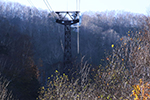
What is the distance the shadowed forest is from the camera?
5.83m

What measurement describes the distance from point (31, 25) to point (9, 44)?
2474cm

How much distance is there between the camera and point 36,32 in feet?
137

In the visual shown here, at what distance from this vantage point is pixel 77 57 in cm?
2375

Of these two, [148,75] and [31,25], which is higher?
[148,75]

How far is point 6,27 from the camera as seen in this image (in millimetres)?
23250

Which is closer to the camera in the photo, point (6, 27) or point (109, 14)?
point (6, 27)

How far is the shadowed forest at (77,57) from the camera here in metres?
5.83

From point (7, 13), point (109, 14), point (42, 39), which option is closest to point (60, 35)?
point (42, 39)

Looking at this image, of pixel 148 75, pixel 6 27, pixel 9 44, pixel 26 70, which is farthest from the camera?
pixel 6 27

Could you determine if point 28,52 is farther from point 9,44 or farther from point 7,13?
point 7,13

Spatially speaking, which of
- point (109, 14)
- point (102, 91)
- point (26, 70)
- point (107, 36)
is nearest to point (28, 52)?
point (26, 70)

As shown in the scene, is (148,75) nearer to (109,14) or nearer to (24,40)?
(24,40)

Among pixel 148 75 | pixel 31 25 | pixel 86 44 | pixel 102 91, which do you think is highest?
pixel 148 75

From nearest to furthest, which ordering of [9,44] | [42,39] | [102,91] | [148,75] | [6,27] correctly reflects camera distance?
[148,75], [102,91], [9,44], [6,27], [42,39]
